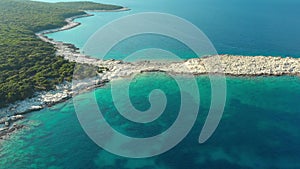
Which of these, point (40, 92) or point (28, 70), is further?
point (28, 70)

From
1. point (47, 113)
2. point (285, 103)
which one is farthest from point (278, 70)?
point (47, 113)

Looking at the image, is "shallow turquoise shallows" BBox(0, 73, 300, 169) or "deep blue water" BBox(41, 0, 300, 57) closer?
"shallow turquoise shallows" BBox(0, 73, 300, 169)

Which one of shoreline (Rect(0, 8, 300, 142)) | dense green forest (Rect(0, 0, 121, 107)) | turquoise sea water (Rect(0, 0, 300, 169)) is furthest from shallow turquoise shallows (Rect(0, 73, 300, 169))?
dense green forest (Rect(0, 0, 121, 107))

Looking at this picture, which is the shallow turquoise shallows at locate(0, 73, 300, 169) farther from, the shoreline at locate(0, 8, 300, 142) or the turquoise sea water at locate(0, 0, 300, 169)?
the shoreline at locate(0, 8, 300, 142)

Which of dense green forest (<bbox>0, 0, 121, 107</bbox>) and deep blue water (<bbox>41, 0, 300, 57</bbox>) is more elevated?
deep blue water (<bbox>41, 0, 300, 57</bbox>)

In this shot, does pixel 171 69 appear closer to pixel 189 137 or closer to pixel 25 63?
pixel 189 137

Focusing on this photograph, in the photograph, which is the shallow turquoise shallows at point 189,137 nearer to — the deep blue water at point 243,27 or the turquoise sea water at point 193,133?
the turquoise sea water at point 193,133

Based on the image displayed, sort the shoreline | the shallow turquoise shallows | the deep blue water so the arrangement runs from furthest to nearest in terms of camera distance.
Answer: the deep blue water
the shoreline
the shallow turquoise shallows

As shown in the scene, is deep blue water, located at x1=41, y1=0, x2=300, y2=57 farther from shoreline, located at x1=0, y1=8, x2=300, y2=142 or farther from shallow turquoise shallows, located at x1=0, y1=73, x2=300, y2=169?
shallow turquoise shallows, located at x1=0, y1=73, x2=300, y2=169

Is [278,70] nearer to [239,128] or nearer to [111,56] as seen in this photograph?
[239,128]

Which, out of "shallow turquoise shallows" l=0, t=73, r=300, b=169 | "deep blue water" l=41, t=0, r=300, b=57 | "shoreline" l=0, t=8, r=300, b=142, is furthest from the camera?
"deep blue water" l=41, t=0, r=300, b=57

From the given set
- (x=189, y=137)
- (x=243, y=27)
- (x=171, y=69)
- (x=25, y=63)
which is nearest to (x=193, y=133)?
(x=189, y=137)
